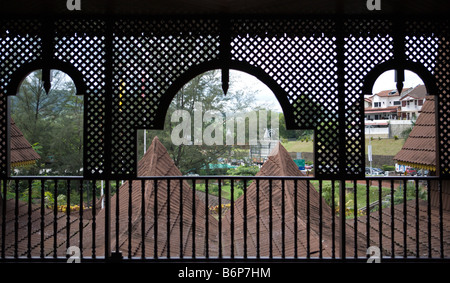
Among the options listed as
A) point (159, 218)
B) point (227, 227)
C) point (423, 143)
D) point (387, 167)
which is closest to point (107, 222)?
point (159, 218)

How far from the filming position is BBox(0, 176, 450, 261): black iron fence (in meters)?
3.28

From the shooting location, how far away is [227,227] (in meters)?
6.64

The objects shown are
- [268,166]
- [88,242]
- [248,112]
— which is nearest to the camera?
[88,242]

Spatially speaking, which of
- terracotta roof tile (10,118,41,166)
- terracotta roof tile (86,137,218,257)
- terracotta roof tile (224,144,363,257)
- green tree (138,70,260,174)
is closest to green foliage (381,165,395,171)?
green tree (138,70,260,174)

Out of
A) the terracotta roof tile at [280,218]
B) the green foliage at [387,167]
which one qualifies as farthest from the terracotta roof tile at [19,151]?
the green foliage at [387,167]

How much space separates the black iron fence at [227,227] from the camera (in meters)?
3.28

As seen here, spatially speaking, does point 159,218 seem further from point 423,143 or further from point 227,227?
point 423,143

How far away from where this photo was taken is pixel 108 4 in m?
3.07

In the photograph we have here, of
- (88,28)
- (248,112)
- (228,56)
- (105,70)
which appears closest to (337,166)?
(228,56)

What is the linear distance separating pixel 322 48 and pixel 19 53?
10.6 feet

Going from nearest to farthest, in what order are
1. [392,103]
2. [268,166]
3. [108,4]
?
1. [108,4]
2. [268,166]
3. [392,103]

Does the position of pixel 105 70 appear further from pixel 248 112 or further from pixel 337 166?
pixel 248 112

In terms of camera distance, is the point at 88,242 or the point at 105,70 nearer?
the point at 105,70

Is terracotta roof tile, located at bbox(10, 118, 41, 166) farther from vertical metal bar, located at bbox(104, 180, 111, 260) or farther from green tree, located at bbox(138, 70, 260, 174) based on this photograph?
green tree, located at bbox(138, 70, 260, 174)
